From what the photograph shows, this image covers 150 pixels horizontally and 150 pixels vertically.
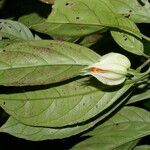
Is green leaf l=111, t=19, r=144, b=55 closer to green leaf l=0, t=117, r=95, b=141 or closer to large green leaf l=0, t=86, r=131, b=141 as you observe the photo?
large green leaf l=0, t=86, r=131, b=141

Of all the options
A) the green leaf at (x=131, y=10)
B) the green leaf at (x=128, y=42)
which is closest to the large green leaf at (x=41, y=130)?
the green leaf at (x=128, y=42)

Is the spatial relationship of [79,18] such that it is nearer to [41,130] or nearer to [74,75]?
[74,75]

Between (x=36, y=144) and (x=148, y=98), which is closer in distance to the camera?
(x=148, y=98)

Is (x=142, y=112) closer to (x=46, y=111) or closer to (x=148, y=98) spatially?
(x=148, y=98)

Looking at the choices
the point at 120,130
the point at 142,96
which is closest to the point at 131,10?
the point at 142,96

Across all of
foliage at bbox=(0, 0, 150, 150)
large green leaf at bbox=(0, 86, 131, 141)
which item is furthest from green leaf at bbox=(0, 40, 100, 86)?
large green leaf at bbox=(0, 86, 131, 141)

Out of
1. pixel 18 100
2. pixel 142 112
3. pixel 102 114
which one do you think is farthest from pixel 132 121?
pixel 18 100

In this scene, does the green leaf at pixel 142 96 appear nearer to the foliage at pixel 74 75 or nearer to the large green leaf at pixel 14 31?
the foliage at pixel 74 75
